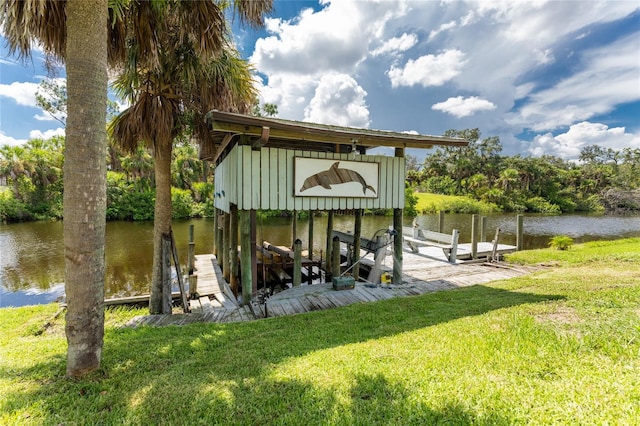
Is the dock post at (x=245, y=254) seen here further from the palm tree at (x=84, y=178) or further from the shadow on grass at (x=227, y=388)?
the palm tree at (x=84, y=178)

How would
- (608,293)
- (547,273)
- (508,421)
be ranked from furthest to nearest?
(547,273) → (608,293) → (508,421)

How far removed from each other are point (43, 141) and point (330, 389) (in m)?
41.1

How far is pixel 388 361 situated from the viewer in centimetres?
353

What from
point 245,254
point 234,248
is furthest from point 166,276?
point 234,248

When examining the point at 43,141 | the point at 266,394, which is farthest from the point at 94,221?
the point at 43,141

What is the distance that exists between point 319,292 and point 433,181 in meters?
56.5

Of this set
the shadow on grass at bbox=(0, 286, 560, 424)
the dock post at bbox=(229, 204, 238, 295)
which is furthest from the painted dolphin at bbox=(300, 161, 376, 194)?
the shadow on grass at bbox=(0, 286, 560, 424)

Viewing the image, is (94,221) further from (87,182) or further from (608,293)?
(608,293)

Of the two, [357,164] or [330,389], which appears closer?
[330,389]

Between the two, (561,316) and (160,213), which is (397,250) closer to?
(561,316)

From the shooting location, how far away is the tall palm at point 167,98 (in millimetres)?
6195

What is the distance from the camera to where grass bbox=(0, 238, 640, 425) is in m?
2.53

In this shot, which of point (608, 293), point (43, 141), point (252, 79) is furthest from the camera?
point (43, 141)

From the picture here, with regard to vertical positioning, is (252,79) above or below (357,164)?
above
